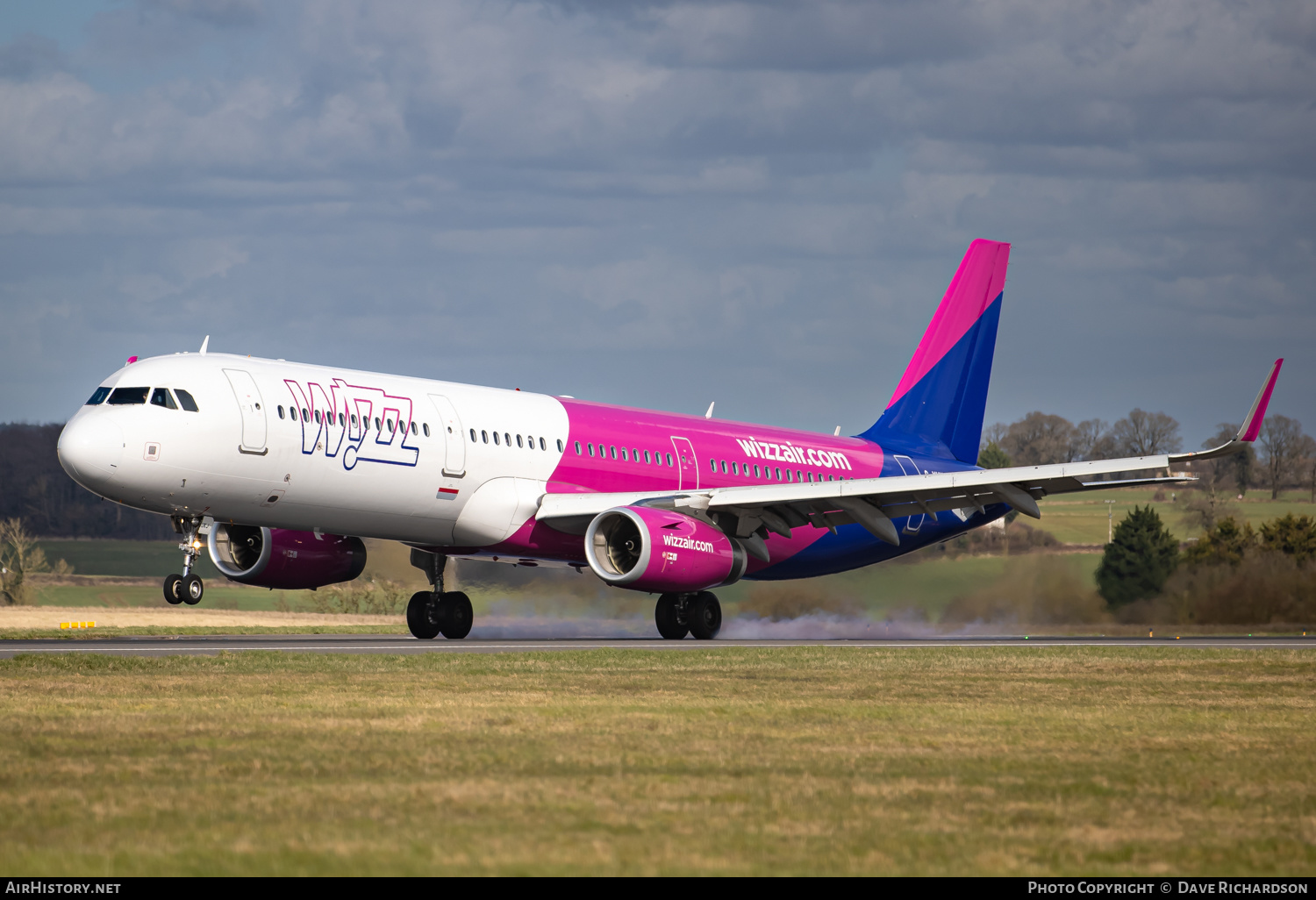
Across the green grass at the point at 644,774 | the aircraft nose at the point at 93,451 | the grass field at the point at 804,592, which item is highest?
the aircraft nose at the point at 93,451

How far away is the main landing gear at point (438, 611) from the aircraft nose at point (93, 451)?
28.3 feet

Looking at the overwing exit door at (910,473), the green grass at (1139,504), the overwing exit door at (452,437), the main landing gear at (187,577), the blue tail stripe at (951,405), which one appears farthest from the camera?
the green grass at (1139,504)

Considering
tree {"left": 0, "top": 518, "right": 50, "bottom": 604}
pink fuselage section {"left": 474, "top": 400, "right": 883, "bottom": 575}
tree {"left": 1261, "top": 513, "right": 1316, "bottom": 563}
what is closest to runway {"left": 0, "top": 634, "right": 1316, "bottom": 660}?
pink fuselage section {"left": 474, "top": 400, "right": 883, "bottom": 575}

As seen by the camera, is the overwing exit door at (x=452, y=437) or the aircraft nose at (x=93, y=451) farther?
the overwing exit door at (x=452, y=437)

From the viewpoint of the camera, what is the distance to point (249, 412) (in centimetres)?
2767

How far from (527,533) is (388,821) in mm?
21810

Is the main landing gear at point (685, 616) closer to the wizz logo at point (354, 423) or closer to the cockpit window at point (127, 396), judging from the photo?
the wizz logo at point (354, 423)

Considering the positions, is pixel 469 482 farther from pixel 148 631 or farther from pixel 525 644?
pixel 148 631

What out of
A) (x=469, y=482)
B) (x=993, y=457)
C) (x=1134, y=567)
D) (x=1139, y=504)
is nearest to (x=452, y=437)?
(x=469, y=482)

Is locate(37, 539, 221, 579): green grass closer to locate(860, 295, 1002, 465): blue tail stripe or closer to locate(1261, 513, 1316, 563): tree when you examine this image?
locate(860, 295, 1002, 465): blue tail stripe

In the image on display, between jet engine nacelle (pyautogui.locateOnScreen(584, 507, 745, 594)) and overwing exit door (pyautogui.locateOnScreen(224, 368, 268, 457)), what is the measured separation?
21.2ft

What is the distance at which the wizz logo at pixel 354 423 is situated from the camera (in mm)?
28422

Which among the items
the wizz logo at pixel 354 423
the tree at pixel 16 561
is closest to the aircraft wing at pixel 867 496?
the wizz logo at pixel 354 423

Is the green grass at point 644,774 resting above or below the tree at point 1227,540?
below
